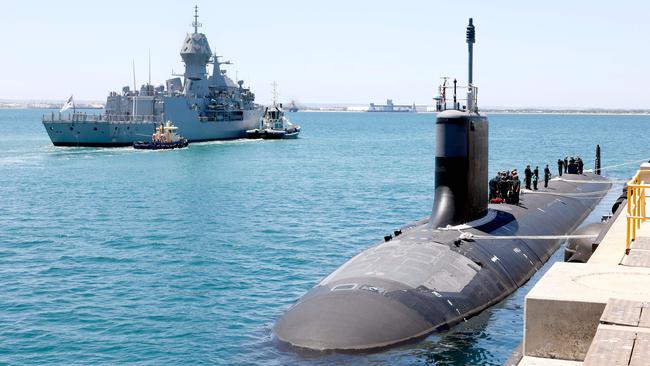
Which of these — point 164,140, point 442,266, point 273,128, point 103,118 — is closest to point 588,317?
point 442,266

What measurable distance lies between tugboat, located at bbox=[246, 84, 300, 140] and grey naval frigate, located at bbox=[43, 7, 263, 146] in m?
1.56

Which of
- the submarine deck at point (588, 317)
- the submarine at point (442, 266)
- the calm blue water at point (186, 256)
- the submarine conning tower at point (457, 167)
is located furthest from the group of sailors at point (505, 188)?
the submarine deck at point (588, 317)

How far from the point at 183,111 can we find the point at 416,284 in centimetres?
9879

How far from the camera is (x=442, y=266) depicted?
21484 mm

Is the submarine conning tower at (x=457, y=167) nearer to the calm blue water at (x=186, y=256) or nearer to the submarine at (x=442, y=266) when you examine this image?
the submarine at (x=442, y=266)

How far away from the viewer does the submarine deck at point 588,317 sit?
971cm

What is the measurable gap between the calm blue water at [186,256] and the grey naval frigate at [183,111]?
78.9 ft

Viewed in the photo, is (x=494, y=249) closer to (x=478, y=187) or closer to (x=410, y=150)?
(x=478, y=187)

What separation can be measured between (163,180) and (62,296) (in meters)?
41.5

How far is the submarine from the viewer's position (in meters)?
18.0

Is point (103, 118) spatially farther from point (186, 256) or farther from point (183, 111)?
point (186, 256)

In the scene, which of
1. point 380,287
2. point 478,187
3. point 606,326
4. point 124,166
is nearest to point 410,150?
point 124,166

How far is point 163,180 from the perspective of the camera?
6788 cm

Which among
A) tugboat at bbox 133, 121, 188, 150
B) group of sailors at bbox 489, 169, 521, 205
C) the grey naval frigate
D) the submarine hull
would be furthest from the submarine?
the grey naval frigate
